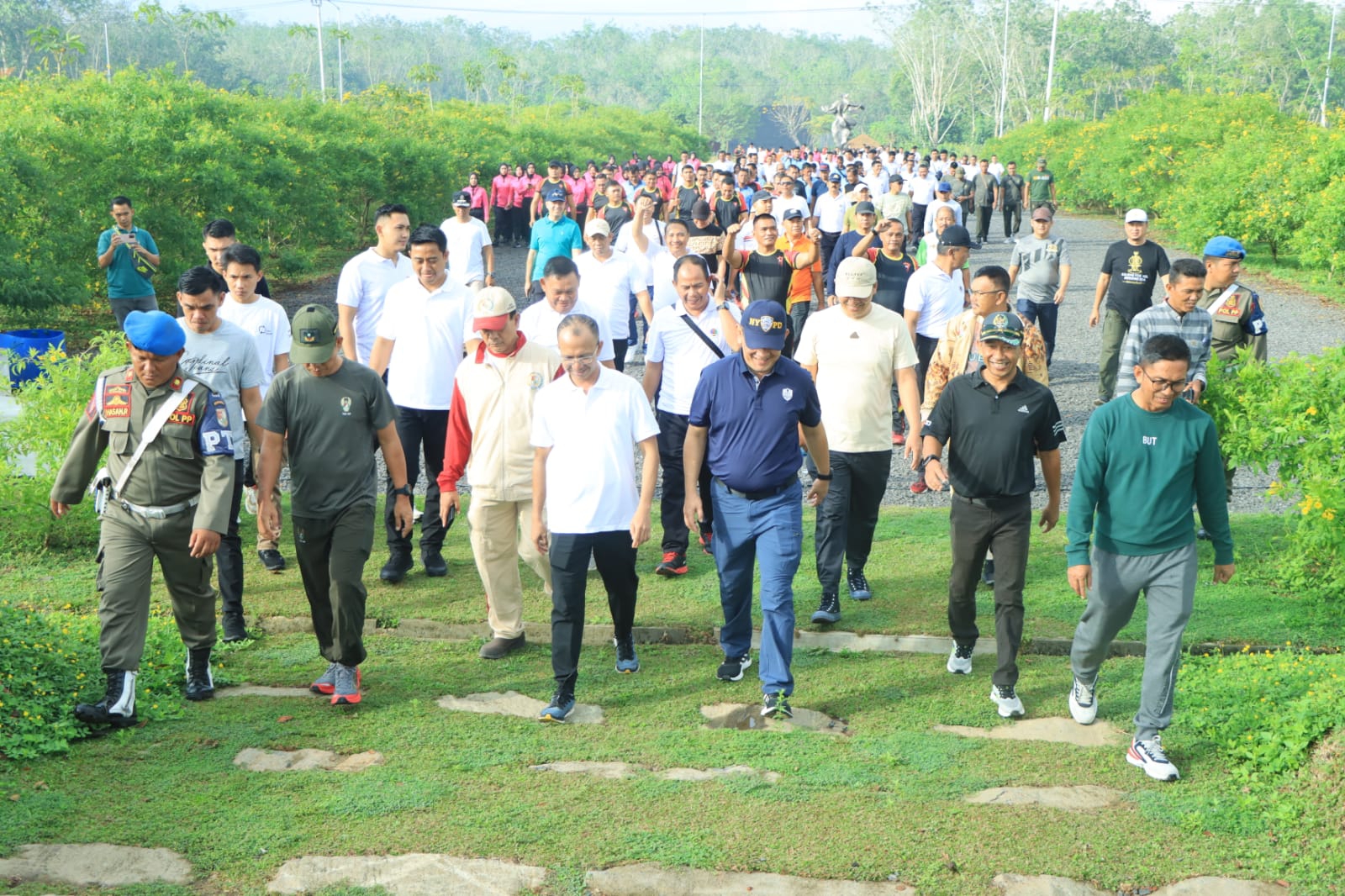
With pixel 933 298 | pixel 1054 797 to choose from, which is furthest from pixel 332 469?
pixel 933 298

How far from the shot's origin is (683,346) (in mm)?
7281

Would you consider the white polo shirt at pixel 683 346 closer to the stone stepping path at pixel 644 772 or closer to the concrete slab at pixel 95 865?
the stone stepping path at pixel 644 772

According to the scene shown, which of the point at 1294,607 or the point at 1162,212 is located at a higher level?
the point at 1162,212

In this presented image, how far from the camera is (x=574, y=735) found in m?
5.37

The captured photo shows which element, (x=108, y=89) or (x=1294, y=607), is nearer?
(x=1294, y=607)

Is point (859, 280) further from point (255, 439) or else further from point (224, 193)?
point (224, 193)

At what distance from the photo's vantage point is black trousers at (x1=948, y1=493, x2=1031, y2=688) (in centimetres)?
559

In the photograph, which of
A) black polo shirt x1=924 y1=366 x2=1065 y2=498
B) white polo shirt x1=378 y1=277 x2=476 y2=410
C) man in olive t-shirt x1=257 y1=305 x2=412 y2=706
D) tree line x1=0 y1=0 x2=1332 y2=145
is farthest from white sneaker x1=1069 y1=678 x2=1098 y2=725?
tree line x1=0 y1=0 x2=1332 y2=145

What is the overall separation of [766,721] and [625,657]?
35.8 inches

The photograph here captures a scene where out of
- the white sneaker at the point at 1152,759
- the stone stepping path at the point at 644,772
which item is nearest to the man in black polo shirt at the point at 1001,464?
the white sneaker at the point at 1152,759

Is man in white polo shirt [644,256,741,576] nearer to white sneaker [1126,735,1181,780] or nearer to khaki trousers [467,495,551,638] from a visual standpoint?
khaki trousers [467,495,551,638]

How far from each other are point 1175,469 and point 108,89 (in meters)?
16.6

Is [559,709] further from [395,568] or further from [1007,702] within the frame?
[395,568]

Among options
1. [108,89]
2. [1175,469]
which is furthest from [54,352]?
[108,89]
